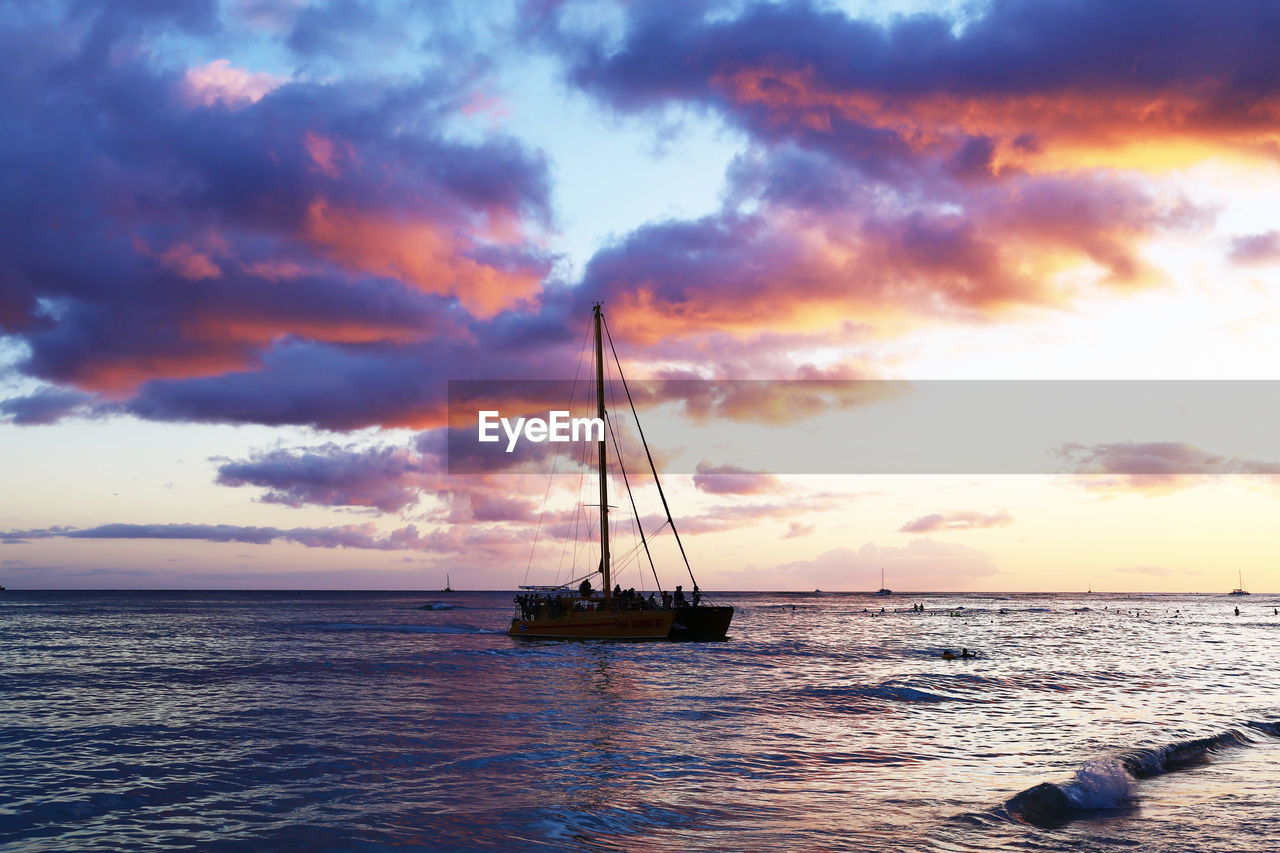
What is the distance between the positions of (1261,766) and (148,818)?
2476cm

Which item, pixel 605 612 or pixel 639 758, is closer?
pixel 639 758

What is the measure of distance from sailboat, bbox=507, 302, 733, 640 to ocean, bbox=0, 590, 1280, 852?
8946mm

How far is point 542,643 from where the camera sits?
66.2m

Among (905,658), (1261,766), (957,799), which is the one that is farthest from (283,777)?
(905,658)

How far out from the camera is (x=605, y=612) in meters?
58.3

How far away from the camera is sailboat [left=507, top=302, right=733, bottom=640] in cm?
5778

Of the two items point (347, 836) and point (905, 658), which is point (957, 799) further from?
point (905, 658)

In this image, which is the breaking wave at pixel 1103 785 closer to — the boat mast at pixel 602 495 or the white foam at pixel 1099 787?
the white foam at pixel 1099 787

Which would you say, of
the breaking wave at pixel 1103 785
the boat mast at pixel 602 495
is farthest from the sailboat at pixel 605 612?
the breaking wave at pixel 1103 785

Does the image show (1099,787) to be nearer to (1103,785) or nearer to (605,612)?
(1103,785)

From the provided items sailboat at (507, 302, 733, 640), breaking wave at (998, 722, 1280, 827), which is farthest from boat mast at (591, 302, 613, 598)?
breaking wave at (998, 722, 1280, 827)


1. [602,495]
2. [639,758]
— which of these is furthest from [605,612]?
[639,758]

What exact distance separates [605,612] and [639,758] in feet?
121

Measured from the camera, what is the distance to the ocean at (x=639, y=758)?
15258 mm
